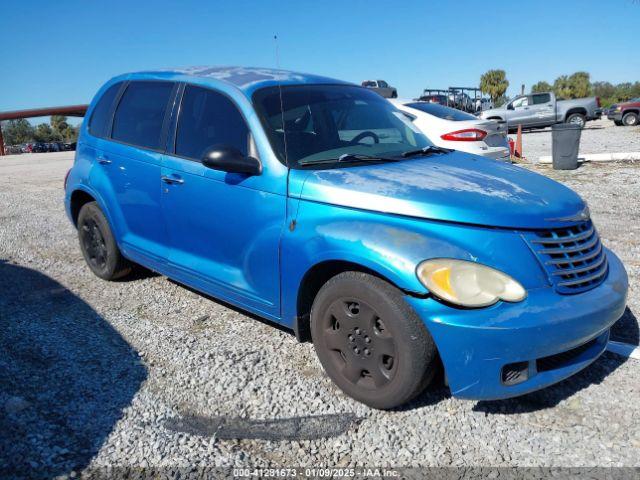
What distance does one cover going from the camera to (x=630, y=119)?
25.4 metres

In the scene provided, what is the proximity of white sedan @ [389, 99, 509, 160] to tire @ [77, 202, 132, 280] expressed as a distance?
5385mm

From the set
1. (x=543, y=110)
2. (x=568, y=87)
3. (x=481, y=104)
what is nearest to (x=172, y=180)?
(x=543, y=110)

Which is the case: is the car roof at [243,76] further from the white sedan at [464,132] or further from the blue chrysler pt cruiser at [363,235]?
the white sedan at [464,132]

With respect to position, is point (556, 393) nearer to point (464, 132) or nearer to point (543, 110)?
point (464, 132)

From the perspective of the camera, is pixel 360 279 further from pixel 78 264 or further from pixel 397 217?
pixel 78 264

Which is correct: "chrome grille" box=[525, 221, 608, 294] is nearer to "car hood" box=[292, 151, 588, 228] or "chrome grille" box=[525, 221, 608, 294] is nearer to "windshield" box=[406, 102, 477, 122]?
"car hood" box=[292, 151, 588, 228]

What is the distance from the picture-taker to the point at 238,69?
4074 millimetres

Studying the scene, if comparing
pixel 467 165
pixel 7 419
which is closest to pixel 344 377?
pixel 467 165

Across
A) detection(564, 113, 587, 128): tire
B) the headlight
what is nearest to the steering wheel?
the headlight

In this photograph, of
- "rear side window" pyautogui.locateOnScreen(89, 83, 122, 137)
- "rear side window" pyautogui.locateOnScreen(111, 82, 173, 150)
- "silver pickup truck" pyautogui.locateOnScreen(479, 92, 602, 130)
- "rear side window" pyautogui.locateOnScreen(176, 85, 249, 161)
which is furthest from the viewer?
"silver pickup truck" pyautogui.locateOnScreen(479, 92, 602, 130)

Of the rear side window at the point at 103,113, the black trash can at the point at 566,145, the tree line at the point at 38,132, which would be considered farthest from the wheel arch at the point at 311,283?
the tree line at the point at 38,132

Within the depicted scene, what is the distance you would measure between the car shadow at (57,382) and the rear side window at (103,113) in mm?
1519

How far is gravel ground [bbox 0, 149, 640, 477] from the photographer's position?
2479mm

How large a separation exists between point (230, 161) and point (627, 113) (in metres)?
27.6
